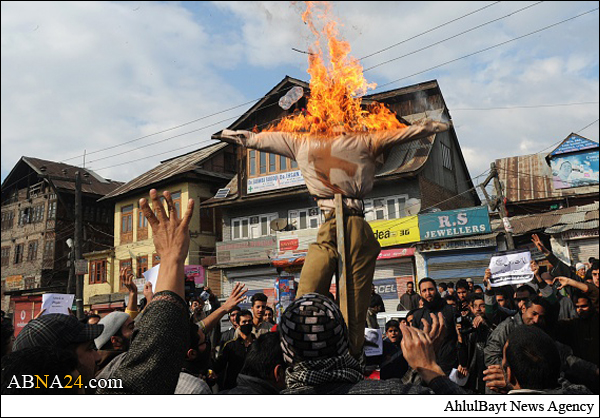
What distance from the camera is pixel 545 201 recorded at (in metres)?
25.3

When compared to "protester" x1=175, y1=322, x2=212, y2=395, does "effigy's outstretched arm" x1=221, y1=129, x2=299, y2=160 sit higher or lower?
higher

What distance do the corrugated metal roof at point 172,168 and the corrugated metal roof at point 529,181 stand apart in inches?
620

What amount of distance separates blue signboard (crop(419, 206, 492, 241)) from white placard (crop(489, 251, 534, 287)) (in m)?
12.4

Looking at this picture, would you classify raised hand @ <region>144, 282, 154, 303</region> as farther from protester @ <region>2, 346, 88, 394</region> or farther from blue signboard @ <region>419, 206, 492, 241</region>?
blue signboard @ <region>419, 206, 492, 241</region>

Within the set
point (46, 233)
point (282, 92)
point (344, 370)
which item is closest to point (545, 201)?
point (282, 92)

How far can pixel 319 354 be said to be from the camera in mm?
2188

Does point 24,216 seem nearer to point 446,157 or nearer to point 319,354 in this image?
point 446,157

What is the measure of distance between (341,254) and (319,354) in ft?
5.97

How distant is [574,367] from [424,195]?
18.1 meters

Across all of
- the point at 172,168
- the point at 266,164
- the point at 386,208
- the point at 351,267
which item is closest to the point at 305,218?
the point at 266,164

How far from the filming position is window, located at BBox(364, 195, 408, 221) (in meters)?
21.8

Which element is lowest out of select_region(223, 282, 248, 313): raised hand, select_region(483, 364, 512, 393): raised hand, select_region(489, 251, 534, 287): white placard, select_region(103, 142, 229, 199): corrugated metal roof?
select_region(483, 364, 512, 393): raised hand

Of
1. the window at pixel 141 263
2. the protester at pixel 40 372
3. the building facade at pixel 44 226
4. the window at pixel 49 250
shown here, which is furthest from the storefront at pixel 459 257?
the window at pixel 49 250

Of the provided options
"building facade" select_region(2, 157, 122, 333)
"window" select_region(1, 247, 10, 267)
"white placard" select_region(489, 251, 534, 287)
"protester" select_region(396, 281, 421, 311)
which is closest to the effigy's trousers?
"white placard" select_region(489, 251, 534, 287)
